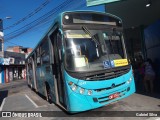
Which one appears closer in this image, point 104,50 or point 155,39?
point 104,50

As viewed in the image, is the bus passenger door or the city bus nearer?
the city bus

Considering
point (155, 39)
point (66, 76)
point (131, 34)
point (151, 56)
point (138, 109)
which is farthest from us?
point (131, 34)

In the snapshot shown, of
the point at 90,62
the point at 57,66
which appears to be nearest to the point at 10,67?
the point at 57,66

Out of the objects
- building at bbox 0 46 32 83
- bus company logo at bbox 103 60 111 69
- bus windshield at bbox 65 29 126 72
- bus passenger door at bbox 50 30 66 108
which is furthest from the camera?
building at bbox 0 46 32 83

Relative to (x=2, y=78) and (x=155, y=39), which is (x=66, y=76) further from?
(x=2, y=78)

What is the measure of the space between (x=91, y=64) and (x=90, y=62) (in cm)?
7

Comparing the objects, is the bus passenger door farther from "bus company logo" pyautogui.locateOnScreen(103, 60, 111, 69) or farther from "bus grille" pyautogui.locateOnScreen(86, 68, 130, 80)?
"bus company logo" pyautogui.locateOnScreen(103, 60, 111, 69)

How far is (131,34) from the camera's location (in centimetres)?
1939

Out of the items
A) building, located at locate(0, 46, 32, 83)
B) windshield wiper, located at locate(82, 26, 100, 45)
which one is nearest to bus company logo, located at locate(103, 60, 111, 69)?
windshield wiper, located at locate(82, 26, 100, 45)

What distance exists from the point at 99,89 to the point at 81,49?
4.26 feet

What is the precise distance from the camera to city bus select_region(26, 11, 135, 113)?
5805mm

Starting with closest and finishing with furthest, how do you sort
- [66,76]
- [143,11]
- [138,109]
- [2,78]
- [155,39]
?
[66,76], [138,109], [155,39], [143,11], [2,78]

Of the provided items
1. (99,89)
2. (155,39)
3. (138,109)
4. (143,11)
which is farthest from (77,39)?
(143,11)

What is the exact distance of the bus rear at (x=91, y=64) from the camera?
580cm
